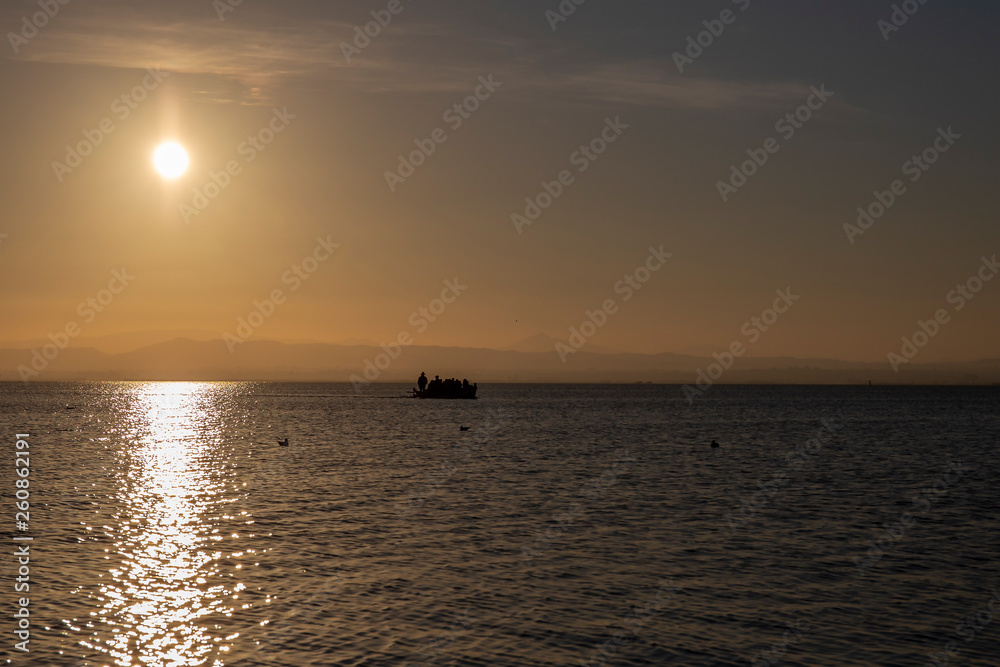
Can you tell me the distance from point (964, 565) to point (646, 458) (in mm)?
40519

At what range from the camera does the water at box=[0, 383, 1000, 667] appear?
2044cm

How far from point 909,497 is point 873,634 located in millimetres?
28592

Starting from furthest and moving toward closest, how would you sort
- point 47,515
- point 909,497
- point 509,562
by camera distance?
point 909,497 < point 47,515 < point 509,562

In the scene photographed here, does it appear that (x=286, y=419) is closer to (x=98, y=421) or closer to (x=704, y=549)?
(x=98, y=421)

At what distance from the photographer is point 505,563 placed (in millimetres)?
28984

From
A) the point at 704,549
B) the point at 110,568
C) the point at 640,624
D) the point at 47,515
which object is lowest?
the point at 640,624

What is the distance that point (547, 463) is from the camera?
214 feet

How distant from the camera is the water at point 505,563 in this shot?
2044 centimetres

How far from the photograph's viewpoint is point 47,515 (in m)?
37.3

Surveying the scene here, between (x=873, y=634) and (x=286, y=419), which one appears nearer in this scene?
(x=873, y=634)

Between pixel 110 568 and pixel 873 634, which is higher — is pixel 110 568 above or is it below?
above

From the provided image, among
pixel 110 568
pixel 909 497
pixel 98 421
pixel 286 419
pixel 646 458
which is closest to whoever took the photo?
pixel 110 568

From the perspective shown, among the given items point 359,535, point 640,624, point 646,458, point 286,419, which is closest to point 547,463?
point 646,458

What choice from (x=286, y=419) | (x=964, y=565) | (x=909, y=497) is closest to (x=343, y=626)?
(x=964, y=565)
